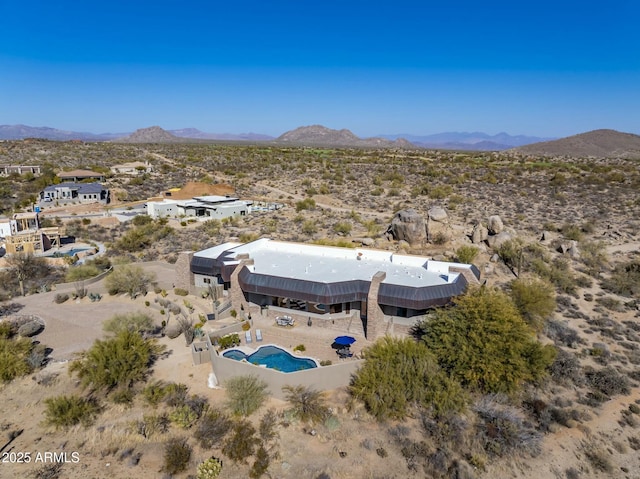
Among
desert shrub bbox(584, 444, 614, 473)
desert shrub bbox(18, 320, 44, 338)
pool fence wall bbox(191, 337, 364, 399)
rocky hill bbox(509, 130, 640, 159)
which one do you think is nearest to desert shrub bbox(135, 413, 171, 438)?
pool fence wall bbox(191, 337, 364, 399)

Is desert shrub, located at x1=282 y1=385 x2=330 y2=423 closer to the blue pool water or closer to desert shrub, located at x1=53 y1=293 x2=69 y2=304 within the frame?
the blue pool water

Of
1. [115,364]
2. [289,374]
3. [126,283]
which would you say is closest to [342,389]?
[289,374]

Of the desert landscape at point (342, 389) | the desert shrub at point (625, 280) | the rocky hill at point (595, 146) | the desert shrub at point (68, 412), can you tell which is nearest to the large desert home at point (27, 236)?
the desert landscape at point (342, 389)

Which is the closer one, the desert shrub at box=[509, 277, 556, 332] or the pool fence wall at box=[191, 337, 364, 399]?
the pool fence wall at box=[191, 337, 364, 399]

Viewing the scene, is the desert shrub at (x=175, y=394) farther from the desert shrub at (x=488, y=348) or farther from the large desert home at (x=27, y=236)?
the large desert home at (x=27, y=236)

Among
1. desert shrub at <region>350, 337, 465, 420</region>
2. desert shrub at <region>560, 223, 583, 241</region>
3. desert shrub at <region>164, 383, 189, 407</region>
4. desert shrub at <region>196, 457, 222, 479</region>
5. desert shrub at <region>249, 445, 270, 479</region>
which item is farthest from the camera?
desert shrub at <region>560, 223, 583, 241</region>

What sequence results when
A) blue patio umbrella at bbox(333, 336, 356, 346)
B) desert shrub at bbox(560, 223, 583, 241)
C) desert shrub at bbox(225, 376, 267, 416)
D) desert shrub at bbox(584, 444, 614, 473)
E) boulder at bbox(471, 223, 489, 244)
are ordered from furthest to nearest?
desert shrub at bbox(560, 223, 583, 241), boulder at bbox(471, 223, 489, 244), blue patio umbrella at bbox(333, 336, 356, 346), desert shrub at bbox(225, 376, 267, 416), desert shrub at bbox(584, 444, 614, 473)

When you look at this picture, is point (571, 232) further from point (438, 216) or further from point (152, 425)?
point (152, 425)
